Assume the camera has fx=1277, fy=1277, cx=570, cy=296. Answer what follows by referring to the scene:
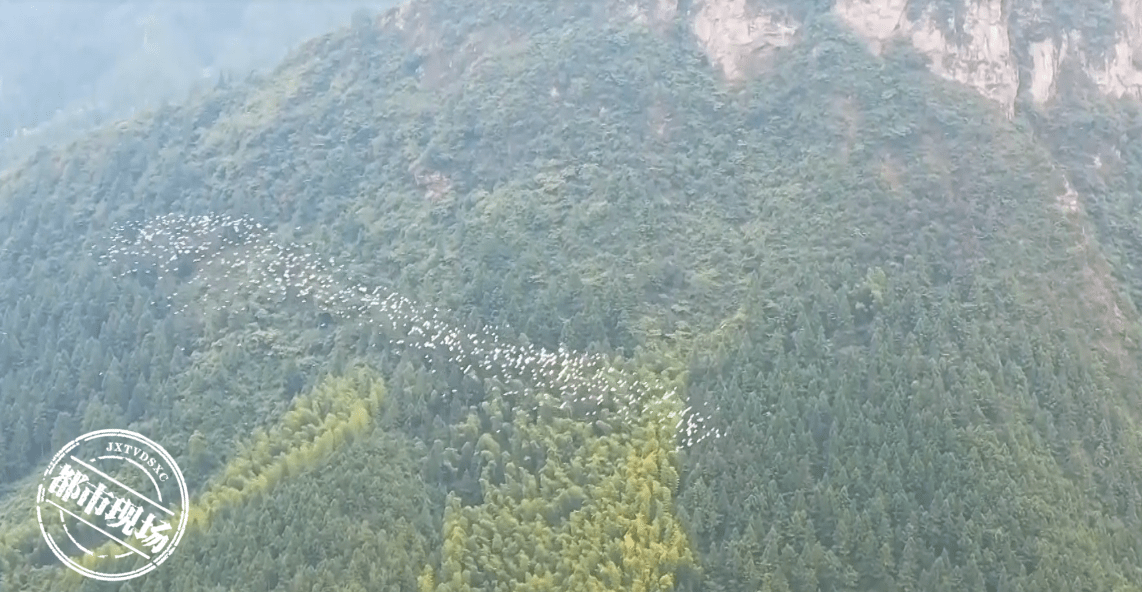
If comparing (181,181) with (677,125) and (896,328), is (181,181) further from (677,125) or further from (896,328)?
(896,328)

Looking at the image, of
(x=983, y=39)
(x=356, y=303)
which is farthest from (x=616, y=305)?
(x=983, y=39)

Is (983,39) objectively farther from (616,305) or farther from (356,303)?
(356,303)

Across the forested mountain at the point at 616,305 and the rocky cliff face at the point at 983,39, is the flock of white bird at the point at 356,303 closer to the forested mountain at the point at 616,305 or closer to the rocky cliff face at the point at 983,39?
the forested mountain at the point at 616,305


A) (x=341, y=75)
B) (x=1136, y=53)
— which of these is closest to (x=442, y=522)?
(x=341, y=75)

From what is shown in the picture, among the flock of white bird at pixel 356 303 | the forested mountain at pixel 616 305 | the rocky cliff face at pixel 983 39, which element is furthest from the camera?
the rocky cliff face at pixel 983 39

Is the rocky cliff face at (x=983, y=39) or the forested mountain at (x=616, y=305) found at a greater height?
the rocky cliff face at (x=983, y=39)

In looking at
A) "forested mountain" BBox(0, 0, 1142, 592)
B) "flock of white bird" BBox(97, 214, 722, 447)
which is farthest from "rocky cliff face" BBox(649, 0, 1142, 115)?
"flock of white bird" BBox(97, 214, 722, 447)

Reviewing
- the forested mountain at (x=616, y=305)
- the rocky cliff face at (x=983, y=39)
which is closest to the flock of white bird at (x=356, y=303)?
the forested mountain at (x=616, y=305)
